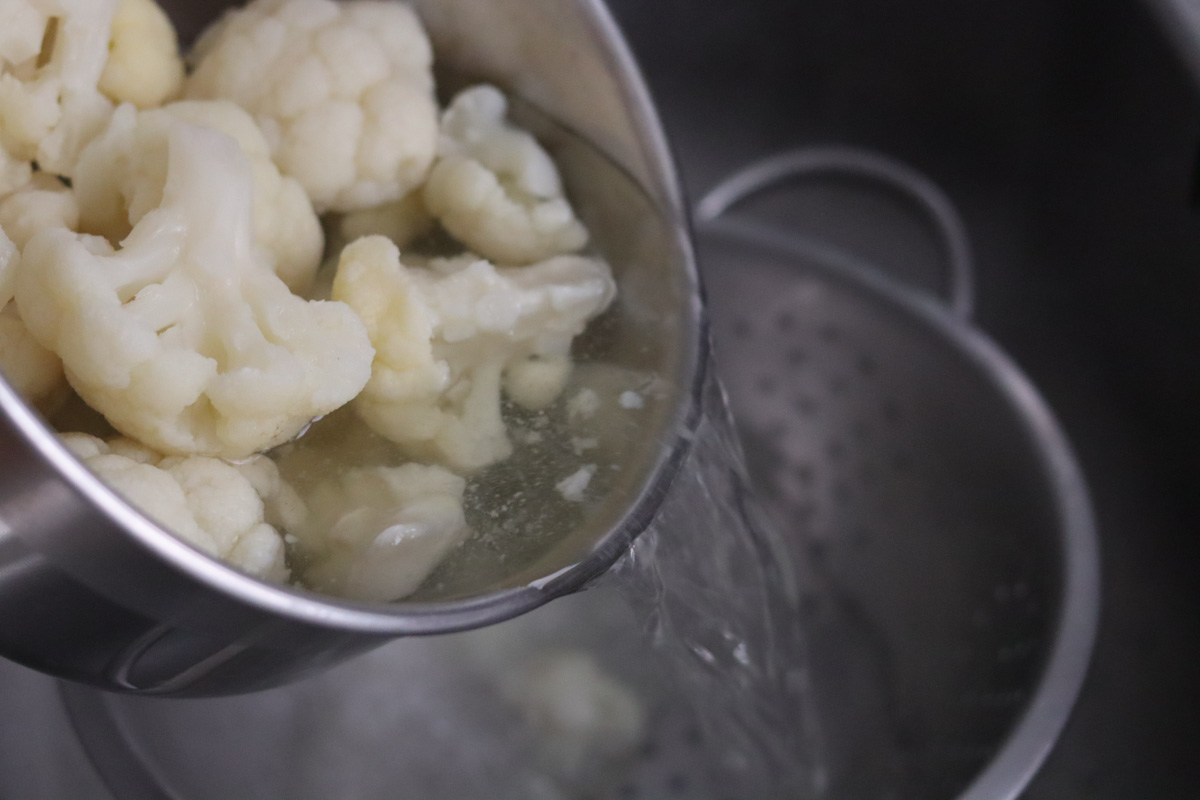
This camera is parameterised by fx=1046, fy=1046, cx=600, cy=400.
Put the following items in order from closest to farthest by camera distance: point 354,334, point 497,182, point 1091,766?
1. point 354,334
2. point 497,182
3. point 1091,766

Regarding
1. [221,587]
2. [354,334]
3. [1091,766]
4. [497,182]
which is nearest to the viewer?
[221,587]

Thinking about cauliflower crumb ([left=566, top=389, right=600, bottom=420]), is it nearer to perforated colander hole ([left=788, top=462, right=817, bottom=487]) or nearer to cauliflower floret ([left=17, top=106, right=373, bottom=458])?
cauliflower floret ([left=17, top=106, right=373, bottom=458])

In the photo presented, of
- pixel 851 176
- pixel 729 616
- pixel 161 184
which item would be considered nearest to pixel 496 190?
pixel 161 184

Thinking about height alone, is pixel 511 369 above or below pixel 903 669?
above

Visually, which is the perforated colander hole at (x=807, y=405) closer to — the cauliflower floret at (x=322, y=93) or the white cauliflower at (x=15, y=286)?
the cauliflower floret at (x=322, y=93)

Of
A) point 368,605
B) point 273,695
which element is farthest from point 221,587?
point 273,695

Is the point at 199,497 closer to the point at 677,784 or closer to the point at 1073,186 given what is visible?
the point at 677,784

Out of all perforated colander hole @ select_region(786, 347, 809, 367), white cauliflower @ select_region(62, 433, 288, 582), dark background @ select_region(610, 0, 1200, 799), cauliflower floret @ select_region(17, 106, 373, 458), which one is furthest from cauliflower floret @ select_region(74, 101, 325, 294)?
perforated colander hole @ select_region(786, 347, 809, 367)

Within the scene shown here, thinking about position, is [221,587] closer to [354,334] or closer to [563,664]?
[354,334]
